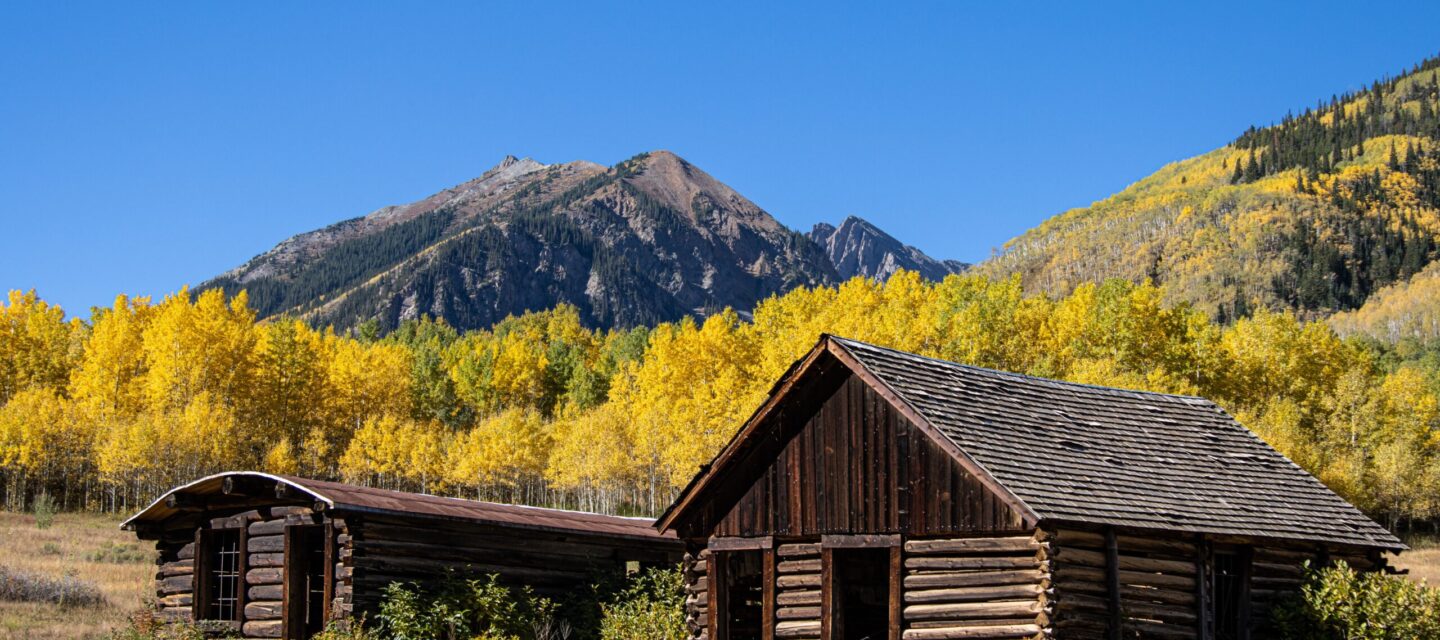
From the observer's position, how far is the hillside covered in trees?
5400 cm

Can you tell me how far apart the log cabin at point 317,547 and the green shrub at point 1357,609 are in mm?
14167

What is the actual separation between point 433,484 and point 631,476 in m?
13.0

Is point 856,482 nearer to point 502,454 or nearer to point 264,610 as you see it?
point 264,610

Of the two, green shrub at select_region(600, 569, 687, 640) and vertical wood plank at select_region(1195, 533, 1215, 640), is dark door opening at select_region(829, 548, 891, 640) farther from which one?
vertical wood plank at select_region(1195, 533, 1215, 640)

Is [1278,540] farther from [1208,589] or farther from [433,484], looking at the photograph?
[433,484]

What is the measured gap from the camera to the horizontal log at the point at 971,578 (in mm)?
17984

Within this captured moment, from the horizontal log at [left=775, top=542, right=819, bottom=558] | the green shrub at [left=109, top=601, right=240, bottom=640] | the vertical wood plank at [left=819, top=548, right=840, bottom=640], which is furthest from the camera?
the green shrub at [left=109, top=601, right=240, bottom=640]

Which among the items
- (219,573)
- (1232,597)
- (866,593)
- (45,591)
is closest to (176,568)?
(219,573)

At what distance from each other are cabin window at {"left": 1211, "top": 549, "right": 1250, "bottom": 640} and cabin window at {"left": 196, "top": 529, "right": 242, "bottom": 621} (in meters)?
19.2

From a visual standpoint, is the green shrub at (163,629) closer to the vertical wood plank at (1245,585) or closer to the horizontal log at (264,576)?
the horizontal log at (264,576)

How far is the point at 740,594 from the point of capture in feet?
72.3

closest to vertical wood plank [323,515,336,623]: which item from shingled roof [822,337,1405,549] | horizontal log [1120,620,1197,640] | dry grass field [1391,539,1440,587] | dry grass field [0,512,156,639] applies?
dry grass field [0,512,156,639]

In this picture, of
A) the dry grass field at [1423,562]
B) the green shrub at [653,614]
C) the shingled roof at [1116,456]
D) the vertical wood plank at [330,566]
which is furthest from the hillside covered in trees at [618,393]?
the vertical wood plank at [330,566]

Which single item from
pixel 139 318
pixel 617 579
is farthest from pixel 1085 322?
pixel 139 318
